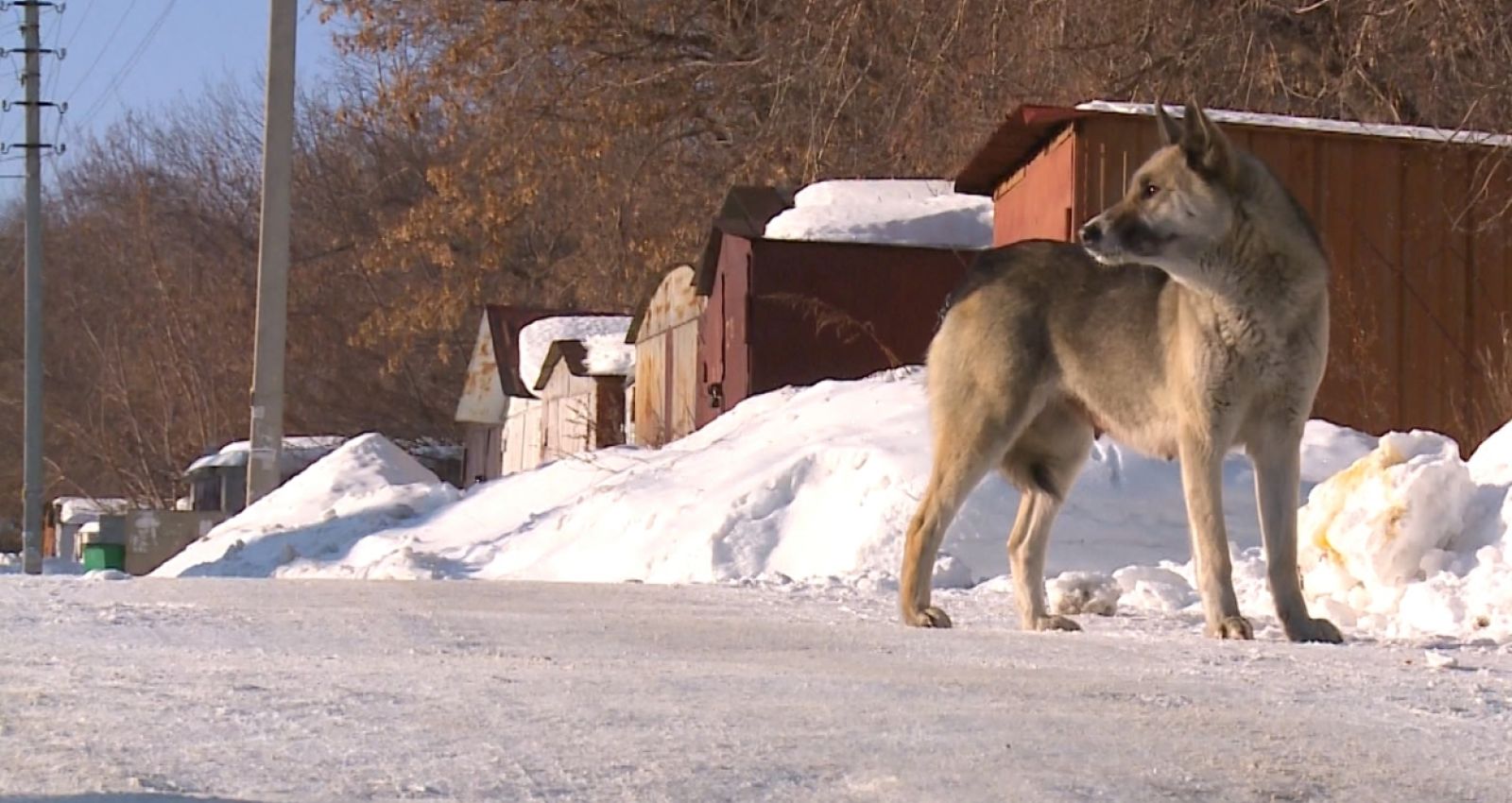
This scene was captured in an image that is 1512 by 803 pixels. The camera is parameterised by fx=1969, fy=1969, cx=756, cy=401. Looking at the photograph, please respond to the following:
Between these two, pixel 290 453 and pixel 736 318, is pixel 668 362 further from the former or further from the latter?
pixel 290 453

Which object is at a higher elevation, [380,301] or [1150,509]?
[380,301]

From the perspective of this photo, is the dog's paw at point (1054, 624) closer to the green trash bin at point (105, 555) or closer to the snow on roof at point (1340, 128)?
the snow on roof at point (1340, 128)

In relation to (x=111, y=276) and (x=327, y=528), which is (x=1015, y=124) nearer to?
(x=327, y=528)

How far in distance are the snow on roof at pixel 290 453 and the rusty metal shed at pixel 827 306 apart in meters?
25.6

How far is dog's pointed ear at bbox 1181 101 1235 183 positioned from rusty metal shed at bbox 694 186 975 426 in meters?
12.2

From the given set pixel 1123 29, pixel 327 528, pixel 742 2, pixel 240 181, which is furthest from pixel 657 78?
pixel 240 181

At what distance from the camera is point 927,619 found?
303 inches

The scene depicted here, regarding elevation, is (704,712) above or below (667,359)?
below

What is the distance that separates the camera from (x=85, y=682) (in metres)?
4.84

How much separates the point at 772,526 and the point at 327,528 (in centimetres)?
645

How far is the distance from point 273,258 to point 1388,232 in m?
12.8

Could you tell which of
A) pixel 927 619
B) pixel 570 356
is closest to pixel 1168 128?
pixel 927 619

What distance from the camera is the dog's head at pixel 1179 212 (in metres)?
7.70

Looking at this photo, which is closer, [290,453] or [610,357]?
[610,357]
